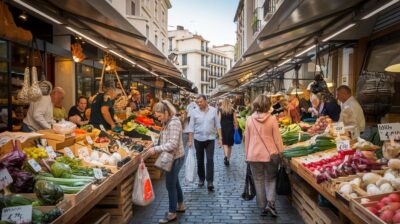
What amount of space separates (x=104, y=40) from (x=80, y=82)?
5.30 m

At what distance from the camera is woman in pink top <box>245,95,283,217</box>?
489 centimetres

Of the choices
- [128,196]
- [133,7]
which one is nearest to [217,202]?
[128,196]

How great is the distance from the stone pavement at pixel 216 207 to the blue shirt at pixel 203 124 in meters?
1.01

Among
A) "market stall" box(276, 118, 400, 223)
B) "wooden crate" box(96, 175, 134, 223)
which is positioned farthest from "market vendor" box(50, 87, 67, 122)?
"market stall" box(276, 118, 400, 223)

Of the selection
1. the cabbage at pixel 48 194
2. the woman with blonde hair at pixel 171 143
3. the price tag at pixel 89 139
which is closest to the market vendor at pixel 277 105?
the woman with blonde hair at pixel 171 143

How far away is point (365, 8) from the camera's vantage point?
421 cm

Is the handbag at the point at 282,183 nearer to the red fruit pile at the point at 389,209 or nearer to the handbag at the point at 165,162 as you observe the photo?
the handbag at the point at 165,162

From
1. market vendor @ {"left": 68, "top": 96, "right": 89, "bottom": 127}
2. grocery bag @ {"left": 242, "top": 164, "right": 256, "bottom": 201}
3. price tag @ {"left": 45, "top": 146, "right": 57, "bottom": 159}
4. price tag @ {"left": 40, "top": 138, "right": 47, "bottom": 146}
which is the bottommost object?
grocery bag @ {"left": 242, "top": 164, "right": 256, "bottom": 201}

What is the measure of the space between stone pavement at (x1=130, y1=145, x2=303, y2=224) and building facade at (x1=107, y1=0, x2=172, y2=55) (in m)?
10.4

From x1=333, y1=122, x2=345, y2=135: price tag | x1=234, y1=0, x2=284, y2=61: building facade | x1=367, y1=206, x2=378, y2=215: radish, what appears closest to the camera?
x1=367, y1=206, x2=378, y2=215: radish

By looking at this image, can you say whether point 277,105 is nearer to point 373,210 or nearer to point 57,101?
point 57,101

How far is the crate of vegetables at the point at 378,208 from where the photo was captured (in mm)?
2467

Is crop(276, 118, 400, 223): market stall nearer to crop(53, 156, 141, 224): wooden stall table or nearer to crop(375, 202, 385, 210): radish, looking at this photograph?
crop(375, 202, 385, 210): radish

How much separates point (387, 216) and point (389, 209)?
9 centimetres
